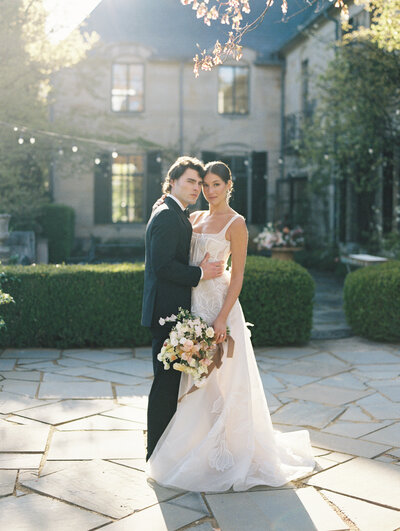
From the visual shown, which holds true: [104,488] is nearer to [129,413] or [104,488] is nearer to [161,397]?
[161,397]

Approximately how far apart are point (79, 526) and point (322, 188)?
1474 cm

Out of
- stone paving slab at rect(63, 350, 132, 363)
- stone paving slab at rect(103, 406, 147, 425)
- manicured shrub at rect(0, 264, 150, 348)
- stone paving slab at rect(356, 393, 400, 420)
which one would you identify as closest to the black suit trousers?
stone paving slab at rect(103, 406, 147, 425)

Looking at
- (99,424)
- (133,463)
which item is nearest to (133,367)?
(99,424)

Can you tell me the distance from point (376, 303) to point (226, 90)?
1382 centimetres

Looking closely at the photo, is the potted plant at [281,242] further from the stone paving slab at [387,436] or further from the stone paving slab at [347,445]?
the stone paving slab at [347,445]

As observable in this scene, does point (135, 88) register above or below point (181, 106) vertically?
above

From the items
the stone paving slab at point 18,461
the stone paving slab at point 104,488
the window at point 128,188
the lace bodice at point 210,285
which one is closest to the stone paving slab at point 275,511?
the stone paving slab at point 104,488

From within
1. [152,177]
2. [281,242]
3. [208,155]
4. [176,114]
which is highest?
[176,114]

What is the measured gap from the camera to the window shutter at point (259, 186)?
20.0 m

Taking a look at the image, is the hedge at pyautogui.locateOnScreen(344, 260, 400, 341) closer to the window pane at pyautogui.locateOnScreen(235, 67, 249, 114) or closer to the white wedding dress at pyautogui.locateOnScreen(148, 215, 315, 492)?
the white wedding dress at pyautogui.locateOnScreen(148, 215, 315, 492)

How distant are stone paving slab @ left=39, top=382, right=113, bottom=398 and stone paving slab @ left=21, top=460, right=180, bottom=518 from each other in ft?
5.19

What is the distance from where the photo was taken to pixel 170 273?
375 centimetres

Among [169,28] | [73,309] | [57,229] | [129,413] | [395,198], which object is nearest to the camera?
[129,413]

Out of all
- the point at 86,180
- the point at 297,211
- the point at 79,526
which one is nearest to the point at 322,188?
the point at 297,211
